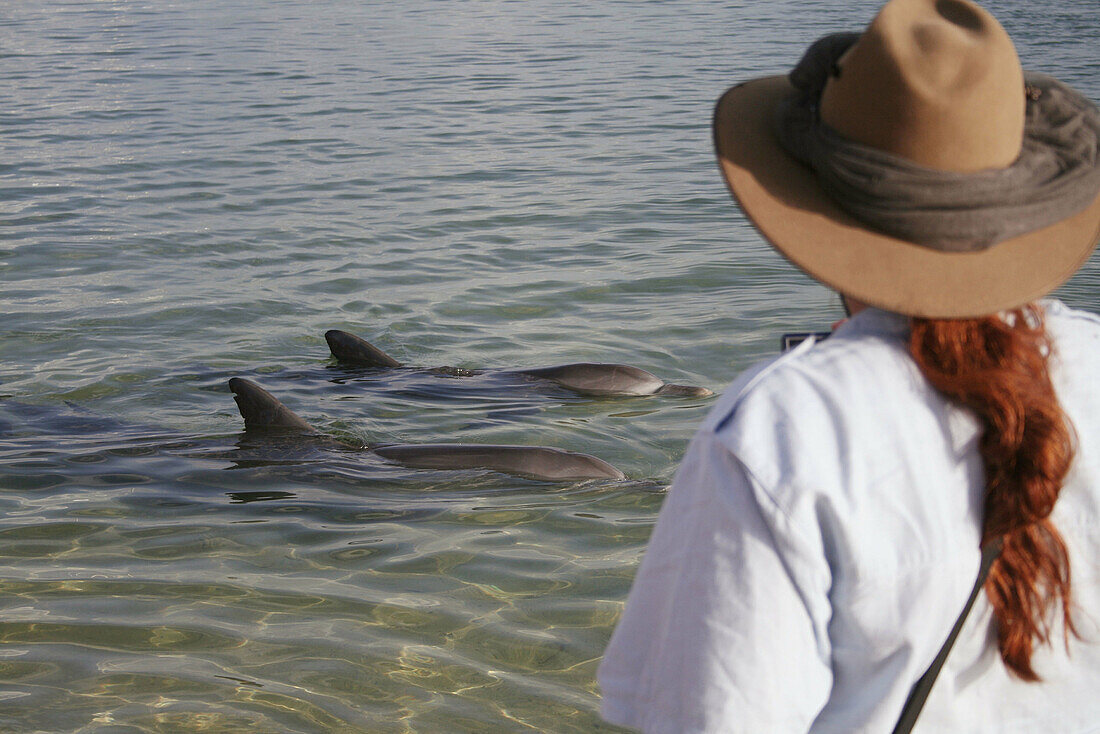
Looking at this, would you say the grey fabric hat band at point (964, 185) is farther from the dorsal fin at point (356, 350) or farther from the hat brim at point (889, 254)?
the dorsal fin at point (356, 350)

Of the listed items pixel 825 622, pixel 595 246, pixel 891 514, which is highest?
pixel 891 514

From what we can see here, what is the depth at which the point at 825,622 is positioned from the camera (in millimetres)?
1432

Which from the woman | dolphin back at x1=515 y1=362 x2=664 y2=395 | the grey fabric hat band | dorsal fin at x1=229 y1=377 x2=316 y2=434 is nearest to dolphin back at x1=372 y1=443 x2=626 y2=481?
dorsal fin at x1=229 y1=377 x2=316 y2=434

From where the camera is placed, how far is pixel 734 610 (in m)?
1.40

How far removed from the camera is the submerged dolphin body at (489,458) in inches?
233

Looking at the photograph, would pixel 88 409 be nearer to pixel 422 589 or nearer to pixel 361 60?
pixel 422 589

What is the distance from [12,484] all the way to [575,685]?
12.0 feet

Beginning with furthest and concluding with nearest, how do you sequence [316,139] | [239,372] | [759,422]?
[316,139]
[239,372]
[759,422]

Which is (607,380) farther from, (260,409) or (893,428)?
(893,428)

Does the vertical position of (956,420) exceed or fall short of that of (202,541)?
it exceeds it

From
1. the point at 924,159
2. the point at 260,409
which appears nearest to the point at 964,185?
the point at 924,159

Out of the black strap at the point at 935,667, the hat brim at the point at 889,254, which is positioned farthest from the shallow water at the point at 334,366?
the hat brim at the point at 889,254

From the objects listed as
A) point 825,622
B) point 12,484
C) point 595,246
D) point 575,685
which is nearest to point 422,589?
point 575,685

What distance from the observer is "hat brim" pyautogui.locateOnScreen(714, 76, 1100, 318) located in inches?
55.6
